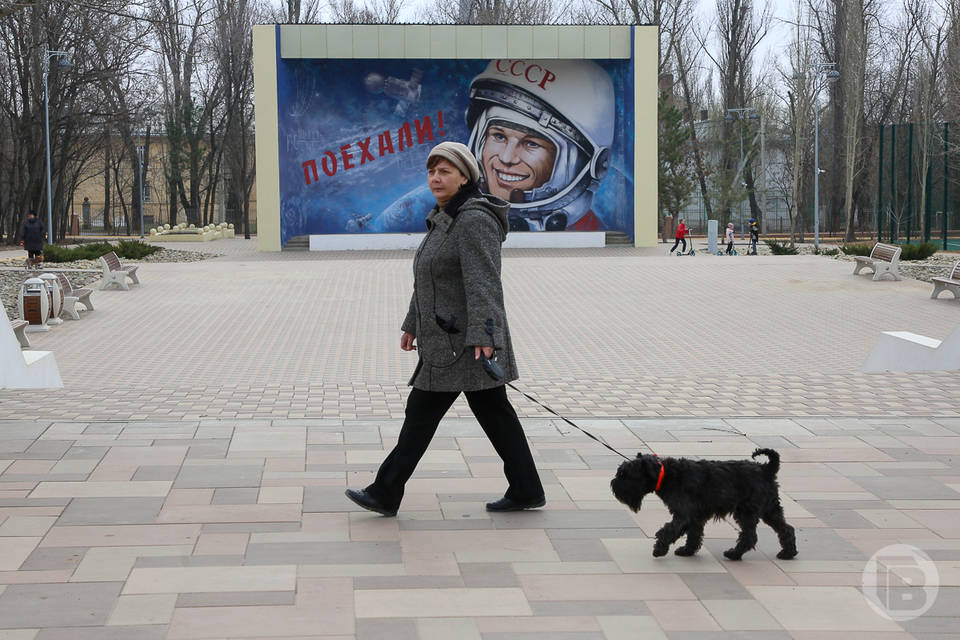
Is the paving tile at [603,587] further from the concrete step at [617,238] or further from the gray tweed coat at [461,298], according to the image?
the concrete step at [617,238]

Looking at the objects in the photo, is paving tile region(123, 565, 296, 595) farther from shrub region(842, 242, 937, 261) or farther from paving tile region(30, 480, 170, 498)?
shrub region(842, 242, 937, 261)

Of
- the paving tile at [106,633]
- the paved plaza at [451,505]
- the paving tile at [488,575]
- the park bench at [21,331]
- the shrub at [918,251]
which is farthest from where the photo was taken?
the shrub at [918,251]

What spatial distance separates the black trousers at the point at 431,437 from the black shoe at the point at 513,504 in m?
0.02

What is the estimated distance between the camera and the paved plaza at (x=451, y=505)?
3922 mm

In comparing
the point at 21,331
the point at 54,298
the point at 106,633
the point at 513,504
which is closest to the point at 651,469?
the point at 513,504

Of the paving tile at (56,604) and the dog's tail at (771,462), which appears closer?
the paving tile at (56,604)

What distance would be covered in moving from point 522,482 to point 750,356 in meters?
6.92

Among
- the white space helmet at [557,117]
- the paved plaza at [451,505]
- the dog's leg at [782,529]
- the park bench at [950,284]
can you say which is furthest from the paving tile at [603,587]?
the white space helmet at [557,117]

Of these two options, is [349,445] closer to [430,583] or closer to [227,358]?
[430,583]

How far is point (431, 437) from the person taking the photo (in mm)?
5066

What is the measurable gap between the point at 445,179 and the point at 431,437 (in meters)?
1.14

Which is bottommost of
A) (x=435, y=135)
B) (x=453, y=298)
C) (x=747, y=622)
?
(x=747, y=622)

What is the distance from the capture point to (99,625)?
3756 millimetres

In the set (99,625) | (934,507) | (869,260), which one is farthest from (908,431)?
(869,260)
